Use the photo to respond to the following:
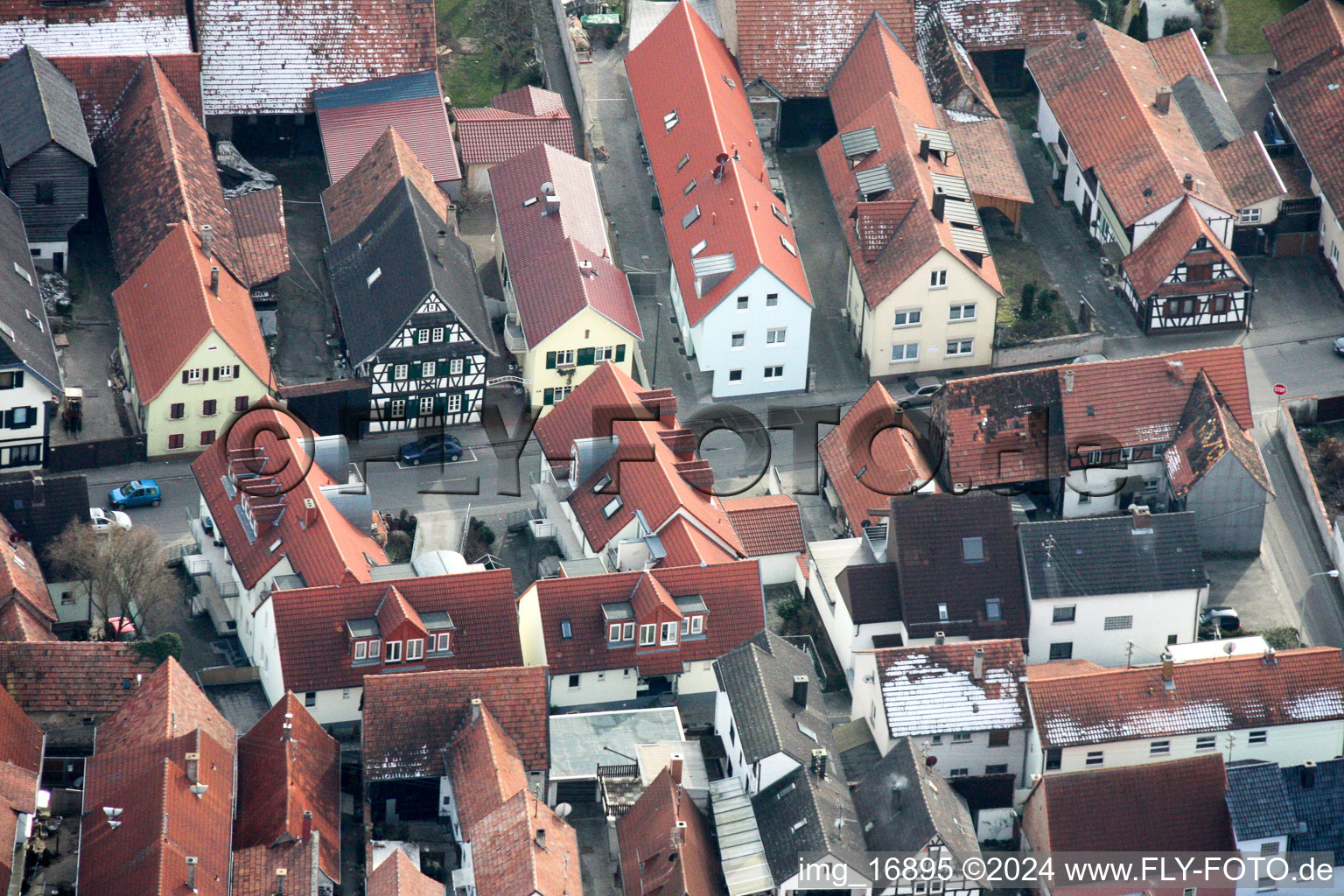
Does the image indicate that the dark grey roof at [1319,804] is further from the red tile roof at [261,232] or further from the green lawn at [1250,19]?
the green lawn at [1250,19]

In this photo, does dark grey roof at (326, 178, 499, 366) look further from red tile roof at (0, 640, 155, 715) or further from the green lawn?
the green lawn

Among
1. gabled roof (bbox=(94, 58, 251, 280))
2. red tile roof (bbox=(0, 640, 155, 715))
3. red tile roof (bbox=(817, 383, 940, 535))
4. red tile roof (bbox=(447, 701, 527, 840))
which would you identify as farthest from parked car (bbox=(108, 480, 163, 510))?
red tile roof (bbox=(817, 383, 940, 535))

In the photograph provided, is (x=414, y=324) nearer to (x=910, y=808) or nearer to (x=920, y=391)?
(x=920, y=391)

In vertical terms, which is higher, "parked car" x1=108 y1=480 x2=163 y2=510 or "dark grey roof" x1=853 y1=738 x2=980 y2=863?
"parked car" x1=108 y1=480 x2=163 y2=510

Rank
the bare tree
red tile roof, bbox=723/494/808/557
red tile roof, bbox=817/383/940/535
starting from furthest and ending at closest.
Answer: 1. red tile roof, bbox=817/383/940/535
2. red tile roof, bbox=723/494/808/557
3. the bare tree

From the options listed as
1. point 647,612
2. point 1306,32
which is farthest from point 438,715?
point 1306,32

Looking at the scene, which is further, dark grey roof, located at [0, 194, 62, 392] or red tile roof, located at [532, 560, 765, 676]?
dark grey roof, located at [0, 194, 62, 392]

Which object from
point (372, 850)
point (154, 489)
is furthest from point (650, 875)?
point (154, 489)

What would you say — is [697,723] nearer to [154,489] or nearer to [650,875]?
[650,875]
